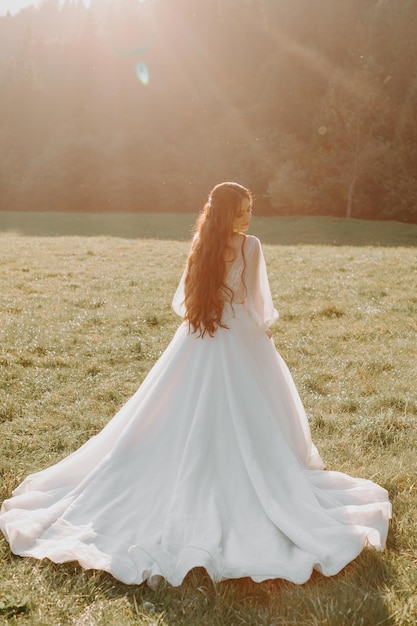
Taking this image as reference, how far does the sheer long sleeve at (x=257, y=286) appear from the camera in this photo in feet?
16.0

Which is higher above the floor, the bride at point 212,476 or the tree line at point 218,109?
the tree line at point 218,109

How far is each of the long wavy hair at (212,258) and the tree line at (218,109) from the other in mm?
33923

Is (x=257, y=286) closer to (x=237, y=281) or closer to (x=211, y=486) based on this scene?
(x=237, y=281)

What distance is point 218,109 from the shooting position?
148ft

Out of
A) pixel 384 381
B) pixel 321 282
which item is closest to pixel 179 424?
pixel 384 381

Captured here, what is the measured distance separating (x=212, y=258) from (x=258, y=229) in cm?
2778

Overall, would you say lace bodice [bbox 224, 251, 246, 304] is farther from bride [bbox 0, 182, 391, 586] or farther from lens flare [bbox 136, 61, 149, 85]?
lens flare [bbox 136, 61, 149, 85]

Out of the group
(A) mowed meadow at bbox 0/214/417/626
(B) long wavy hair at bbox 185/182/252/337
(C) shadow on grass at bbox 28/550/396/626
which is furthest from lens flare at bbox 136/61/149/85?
(C) shadow on grass at bbox 28/550/396/626

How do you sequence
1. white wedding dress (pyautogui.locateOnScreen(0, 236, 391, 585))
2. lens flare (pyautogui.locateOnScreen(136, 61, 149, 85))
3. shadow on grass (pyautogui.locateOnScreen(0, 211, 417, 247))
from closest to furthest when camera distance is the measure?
white wedding dress (pyautogui.locateOnScreen(0, 236, 391, 585)) → shadow on grass (pyautogui.locateOnScreen(0, 211, 417, 247)) → lens flare (pyautogui.locateOnScreen(136, 61, 149, 85))

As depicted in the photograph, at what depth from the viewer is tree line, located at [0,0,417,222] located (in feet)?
123

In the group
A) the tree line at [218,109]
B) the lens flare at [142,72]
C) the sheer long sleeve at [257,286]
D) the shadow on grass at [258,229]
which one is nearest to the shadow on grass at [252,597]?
the sheer long sleeve at [257,286]

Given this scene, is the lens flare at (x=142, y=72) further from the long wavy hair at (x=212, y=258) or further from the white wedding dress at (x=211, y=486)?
Result: the white wedding dress at (x=211, y=486)

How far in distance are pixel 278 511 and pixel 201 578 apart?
0.66 meters

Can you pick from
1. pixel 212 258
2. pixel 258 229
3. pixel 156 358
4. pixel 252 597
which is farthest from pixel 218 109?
pixel 252 597
